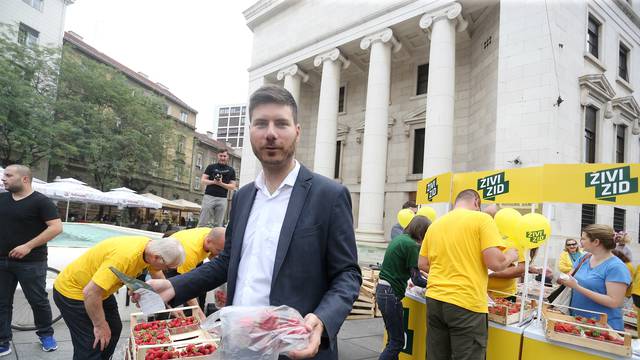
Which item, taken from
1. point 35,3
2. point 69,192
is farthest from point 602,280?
point 35,3

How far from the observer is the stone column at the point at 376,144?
17.4 meters

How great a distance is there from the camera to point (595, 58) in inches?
615

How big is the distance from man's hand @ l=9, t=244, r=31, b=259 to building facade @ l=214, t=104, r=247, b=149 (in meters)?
101

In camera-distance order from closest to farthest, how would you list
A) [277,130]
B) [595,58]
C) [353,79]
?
[277,130] → [595,58] → [353,79]

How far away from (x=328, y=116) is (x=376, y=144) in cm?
380

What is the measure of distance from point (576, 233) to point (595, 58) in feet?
25.7

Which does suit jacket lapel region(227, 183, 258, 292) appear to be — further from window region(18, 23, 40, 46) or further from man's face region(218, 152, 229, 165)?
window region(18, 23, 40, 46)

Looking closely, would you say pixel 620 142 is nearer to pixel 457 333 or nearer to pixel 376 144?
pixel 376 144

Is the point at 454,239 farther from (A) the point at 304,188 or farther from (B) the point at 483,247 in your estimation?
(A) the point at 304,188

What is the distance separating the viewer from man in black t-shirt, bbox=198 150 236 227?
23.5 feet

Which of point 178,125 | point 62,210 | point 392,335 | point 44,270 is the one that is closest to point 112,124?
point 62,210

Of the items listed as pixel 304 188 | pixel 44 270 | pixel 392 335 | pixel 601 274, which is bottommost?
pixel 392 335

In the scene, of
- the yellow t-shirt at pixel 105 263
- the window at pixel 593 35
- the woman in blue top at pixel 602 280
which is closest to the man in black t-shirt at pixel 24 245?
the yellow t-shirt at pixel 105 263

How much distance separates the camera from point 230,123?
349 ft
